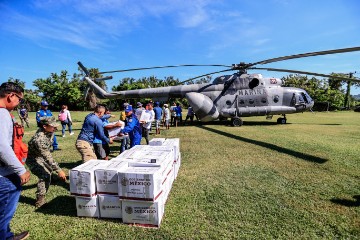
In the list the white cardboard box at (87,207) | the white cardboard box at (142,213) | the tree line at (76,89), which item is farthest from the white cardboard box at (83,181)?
the tree line at (76,89)

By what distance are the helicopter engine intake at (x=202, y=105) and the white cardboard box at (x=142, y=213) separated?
13.0 metres

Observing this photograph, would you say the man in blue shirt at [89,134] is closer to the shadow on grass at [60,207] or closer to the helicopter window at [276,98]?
the shadow on grass at [60,207]

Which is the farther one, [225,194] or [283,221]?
[225,194]

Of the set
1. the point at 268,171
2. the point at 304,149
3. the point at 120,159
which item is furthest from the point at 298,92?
the point at 120,159

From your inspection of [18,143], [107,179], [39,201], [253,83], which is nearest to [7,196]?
[18,143]

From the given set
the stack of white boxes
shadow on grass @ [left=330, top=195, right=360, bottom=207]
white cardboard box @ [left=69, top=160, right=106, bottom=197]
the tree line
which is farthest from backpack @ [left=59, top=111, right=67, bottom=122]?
the tree line

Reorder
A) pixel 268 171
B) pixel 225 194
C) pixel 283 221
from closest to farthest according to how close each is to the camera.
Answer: pixel 283 221 → pixel 225 194 → pixel 268 171

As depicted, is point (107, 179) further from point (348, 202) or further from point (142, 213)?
point (348, 202)

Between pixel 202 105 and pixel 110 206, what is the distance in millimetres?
13090

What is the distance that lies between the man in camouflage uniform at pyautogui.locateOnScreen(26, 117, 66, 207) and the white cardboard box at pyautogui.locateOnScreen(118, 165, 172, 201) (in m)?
1.56

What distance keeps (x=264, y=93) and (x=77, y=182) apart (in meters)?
15.4

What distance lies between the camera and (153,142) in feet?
22.0

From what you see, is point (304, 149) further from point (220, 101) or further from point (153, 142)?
point (220, 101)

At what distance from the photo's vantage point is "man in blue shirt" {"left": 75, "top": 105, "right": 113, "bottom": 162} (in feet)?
18.5
